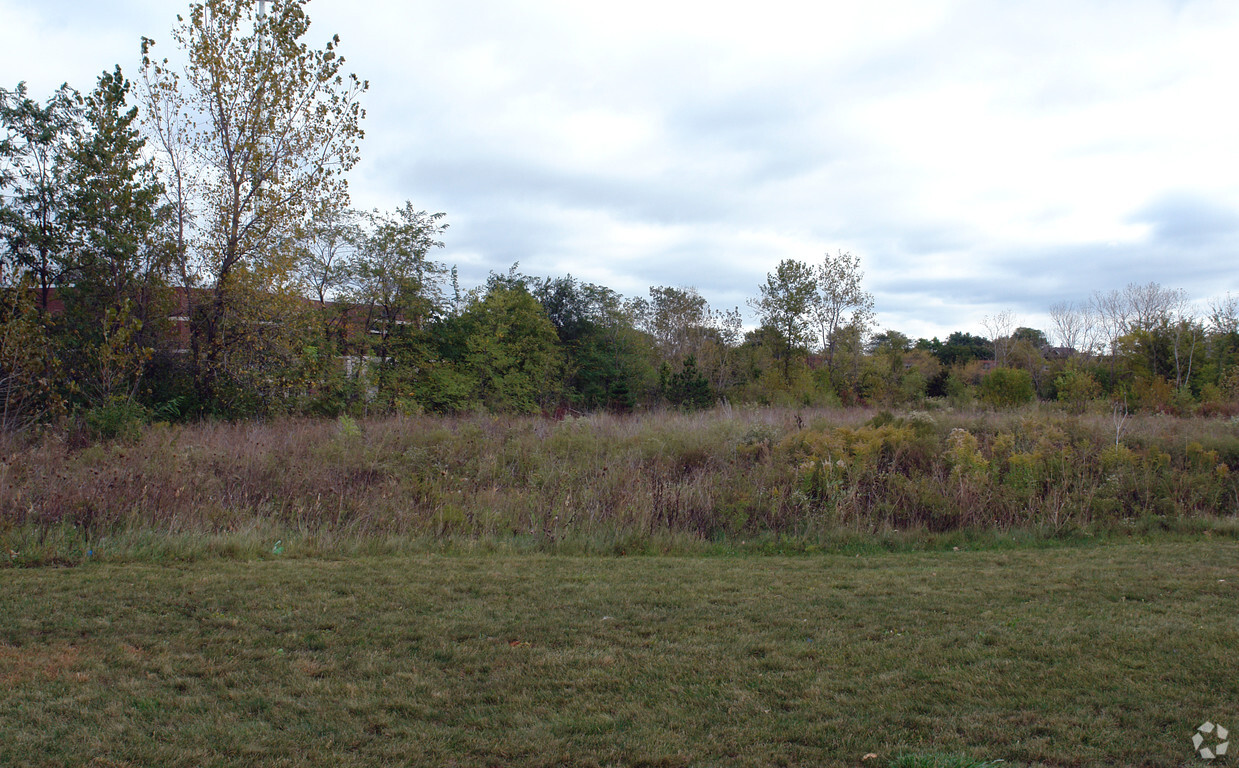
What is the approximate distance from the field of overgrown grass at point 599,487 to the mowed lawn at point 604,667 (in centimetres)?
213

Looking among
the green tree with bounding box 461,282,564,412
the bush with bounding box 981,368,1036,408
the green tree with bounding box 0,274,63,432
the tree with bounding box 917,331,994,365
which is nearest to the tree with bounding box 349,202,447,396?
the green tree with bounding box 461,282,564,412

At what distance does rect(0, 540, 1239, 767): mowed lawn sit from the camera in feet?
10.1

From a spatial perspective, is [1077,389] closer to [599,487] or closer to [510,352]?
[510,352]

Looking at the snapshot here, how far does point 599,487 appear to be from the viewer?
10.9 m

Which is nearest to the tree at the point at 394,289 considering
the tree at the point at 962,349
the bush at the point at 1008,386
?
the bush at the point at 1008,386

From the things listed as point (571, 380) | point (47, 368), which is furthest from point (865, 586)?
point (571, 380)

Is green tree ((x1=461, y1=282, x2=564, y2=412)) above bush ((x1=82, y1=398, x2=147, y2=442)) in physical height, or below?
above

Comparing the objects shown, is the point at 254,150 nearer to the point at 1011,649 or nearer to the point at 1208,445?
the point at 1011,649

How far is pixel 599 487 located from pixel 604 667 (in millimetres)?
6781

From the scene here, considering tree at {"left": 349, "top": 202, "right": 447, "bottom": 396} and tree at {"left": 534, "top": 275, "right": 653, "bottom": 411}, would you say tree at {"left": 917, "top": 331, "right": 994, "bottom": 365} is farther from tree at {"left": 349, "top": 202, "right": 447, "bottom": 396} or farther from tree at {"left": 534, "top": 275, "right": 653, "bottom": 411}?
tree at {"left": 349, "top": 202, "right": 447, "bottom": 396}

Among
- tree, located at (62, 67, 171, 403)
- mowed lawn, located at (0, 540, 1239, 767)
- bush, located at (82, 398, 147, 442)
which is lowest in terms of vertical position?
mowed lawn, located at (0, 540, 1239, 767)

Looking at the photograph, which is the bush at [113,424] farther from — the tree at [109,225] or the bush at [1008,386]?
the bush at [1008,386]

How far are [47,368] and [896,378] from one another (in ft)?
126

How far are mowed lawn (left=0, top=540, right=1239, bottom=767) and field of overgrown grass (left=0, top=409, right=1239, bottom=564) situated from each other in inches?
83.9
